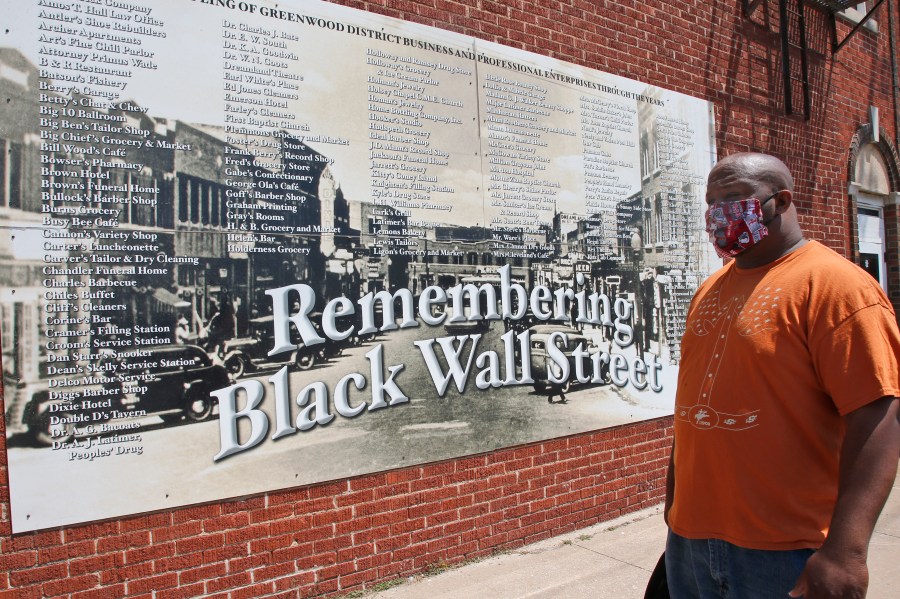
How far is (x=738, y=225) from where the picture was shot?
2191 mm

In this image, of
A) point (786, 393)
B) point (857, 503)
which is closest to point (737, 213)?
point (786, 393)

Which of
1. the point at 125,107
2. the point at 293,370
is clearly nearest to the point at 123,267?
the point at 125,107

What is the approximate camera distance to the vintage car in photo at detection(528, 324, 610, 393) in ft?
16.7

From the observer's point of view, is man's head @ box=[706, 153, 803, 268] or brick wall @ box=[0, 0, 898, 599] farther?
brick wall @ box=[0, 0, 898, 599]

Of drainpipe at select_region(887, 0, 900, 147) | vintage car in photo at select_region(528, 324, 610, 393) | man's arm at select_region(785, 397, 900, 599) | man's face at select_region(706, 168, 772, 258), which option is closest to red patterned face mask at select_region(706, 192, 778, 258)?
man's face at select_region(706, 168, 772, 258)

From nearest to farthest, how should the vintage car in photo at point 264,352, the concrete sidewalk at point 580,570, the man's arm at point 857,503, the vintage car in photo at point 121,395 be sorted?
the man's arm at point 857,503
the vintage car in photo at point 121,395
the vintage car in photo at point 264,352
the concrete sidewalk at point 580,570

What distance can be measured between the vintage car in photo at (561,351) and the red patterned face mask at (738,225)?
114 inches

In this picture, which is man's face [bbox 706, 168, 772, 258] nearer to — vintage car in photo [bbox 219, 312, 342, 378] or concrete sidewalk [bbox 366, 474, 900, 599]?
vintage car in photo [bbox 219, 312, 342, 378]

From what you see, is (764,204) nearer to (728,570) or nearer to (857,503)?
(857,503)

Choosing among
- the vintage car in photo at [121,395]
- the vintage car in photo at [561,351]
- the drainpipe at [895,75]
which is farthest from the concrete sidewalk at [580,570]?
the drainpipe at [895,75]

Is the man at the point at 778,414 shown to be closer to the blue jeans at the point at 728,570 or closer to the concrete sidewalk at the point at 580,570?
the blue jeans at the point at 728,570

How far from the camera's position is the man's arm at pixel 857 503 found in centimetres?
173

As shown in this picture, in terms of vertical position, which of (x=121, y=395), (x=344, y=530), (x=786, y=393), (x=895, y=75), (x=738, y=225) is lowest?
(x=344, y=530)

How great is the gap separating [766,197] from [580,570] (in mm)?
3155
